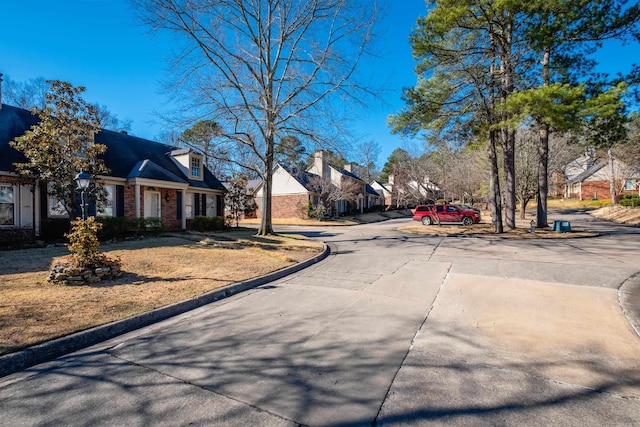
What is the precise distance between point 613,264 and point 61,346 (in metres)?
11.6

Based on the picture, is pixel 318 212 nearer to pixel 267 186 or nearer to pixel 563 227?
pixel 267 186

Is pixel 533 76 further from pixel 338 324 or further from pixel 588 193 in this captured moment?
pixel 588 193

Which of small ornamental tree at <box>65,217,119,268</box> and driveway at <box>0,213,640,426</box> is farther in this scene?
small ornamental tree at <box>65,217,119,268</box>

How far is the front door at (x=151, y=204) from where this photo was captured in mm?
15664

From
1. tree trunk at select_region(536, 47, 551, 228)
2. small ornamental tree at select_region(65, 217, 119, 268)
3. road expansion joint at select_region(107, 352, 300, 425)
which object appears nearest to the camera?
road expansion joint at select_region(107, 352, 300, 425)

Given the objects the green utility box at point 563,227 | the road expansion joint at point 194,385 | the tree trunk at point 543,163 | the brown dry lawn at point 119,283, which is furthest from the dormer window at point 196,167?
the green utility box at point 563,227

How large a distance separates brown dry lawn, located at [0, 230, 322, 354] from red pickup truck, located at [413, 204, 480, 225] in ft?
43.4

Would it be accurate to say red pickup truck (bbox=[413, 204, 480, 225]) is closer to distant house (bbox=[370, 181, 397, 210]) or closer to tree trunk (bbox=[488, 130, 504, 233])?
tree trunk (bbox=[488, 130, 504, 233])

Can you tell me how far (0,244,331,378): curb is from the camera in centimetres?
330

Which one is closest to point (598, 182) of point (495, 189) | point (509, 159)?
point (509, 159)

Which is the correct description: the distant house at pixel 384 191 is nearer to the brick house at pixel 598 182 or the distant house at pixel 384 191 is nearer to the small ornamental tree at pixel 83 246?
the brick house at pixel 598 182

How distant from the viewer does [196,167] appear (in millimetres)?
19578

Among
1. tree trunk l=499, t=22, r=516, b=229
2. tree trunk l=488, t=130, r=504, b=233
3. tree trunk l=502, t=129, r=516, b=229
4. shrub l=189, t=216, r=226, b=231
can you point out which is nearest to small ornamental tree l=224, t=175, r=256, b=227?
shrub l=189, t=216, r=226, b=231

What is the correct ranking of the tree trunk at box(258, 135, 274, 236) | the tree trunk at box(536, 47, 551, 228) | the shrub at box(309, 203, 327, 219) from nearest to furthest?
the tree trunk at box(536, 47, 551, 228) < the tree trunk at box(258, 135, 274, 236) < the shrub at box(309, 203, 327, 219)
